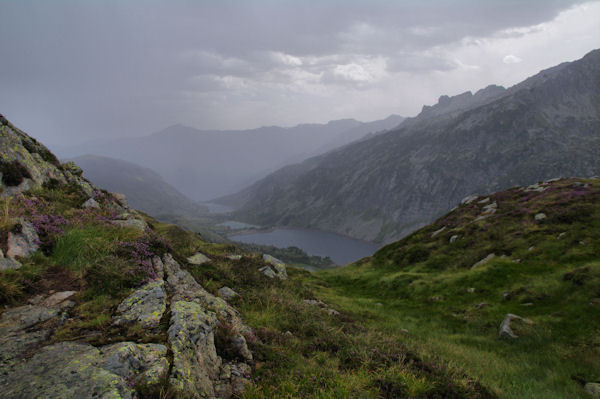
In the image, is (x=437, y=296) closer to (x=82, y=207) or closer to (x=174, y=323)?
(x=174, y=323)

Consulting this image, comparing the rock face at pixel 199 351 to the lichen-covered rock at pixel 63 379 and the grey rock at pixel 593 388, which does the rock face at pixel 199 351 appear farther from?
the grey rock at pixel 593 388

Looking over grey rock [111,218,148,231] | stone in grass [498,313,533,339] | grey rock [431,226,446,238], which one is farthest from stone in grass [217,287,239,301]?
grey rock [431,226,446,238]

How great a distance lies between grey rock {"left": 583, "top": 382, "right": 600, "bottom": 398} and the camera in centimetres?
1007

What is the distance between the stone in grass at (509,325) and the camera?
1585 cm

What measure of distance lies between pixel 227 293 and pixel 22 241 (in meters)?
7.49

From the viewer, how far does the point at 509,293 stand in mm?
20438

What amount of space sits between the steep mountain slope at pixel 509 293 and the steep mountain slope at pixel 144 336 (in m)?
4.65

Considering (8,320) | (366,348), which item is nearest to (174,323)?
(8,320)

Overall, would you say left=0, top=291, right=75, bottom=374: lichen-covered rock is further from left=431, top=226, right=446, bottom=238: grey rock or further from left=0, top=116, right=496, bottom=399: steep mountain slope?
left=431, top=226, right=446, bottom=238: grey rock

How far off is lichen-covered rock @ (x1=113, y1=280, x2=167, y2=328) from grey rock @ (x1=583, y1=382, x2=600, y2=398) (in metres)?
15.2

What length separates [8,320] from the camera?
6578mm

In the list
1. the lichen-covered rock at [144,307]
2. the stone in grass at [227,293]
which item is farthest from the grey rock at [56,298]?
the stone in grass at [227,293]

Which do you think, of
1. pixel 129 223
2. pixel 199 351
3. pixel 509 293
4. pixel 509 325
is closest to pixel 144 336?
pixel 199 351

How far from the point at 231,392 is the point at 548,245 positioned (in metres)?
29.5
